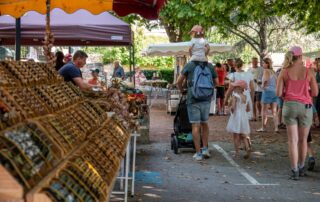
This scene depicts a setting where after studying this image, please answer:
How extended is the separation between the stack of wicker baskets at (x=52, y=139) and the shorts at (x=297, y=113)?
3594 millimetres

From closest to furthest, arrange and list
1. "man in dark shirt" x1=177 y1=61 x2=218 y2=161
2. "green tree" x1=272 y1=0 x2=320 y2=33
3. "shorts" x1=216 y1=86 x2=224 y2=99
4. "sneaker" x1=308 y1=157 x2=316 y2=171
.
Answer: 1. "sneaker" x1=308 y1=157 x2=316 y2=171
2. "man in dark shirt" x1=177 y1=61 x2=218 y2=161
3. "green tree" x1=272 y1=0 x2=320 y2=33
4. "shorts" x1=216 y1=86 x2=224 y2=99

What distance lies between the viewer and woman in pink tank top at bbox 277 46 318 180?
850 cm

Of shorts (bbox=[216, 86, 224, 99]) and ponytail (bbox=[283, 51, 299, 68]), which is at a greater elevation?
ponytail (bbox=[283, 51, 299, 68])

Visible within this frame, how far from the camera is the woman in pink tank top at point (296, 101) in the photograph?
850 centimetres

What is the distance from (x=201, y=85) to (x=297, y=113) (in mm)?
2024

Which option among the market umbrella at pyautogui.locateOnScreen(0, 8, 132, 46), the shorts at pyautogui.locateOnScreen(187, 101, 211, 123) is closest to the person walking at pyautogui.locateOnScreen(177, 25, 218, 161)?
the shorts at pyautogui.locateOnScreen(187, 101, 211, 123)

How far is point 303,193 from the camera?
7699 mm

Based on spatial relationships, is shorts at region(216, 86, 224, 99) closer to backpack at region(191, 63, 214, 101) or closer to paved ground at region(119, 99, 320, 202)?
paved ground at region(119, 99, 320, 202)

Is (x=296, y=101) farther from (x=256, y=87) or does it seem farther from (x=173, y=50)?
(x=173, y=50)

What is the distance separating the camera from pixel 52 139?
11.2ft

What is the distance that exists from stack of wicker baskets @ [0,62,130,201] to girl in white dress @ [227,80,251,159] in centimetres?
490

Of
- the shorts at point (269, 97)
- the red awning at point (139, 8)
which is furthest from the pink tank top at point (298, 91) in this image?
the shorts at point (269, 97)

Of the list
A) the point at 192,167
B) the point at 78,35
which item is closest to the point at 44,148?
the point at 192,167

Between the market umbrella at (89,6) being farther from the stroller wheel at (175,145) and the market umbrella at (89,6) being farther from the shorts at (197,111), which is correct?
the stroller wheel at (175,145)
